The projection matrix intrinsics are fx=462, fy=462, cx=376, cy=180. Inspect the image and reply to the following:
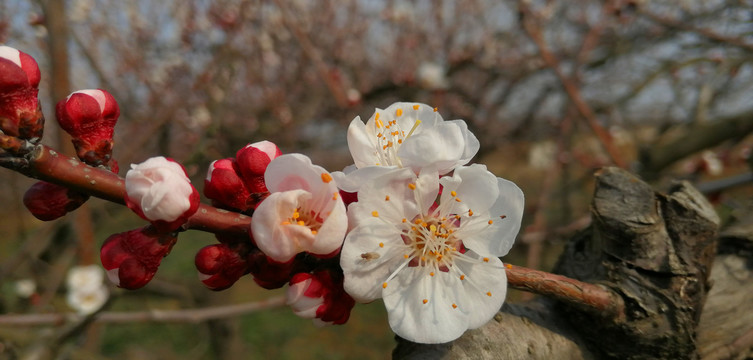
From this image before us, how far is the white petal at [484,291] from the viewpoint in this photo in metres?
0.80

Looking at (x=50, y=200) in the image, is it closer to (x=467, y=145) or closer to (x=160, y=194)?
(x=160, y=194)

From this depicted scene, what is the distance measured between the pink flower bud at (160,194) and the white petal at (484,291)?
50 cm

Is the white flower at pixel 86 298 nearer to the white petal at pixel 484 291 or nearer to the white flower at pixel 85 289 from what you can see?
the white flower at pixel 85 289

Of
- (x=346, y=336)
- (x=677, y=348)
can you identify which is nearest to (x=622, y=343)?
(x=677, y=348)

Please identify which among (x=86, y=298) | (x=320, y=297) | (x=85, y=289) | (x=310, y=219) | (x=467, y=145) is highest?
(x=467, y=145)

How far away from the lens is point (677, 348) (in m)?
0.93

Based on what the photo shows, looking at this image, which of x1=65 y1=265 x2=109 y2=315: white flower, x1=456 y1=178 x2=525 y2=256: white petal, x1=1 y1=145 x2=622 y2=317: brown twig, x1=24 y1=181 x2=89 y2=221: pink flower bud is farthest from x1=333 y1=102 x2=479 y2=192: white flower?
x1=65 y1=265 x2=109 y2=315: white flower

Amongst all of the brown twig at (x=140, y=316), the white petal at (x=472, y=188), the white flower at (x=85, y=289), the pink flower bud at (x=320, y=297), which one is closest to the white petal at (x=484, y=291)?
the white petal at (x=472, y=188)

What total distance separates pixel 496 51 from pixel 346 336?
481 centimetres

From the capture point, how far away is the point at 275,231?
740mm

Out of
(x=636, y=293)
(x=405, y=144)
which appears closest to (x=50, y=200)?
(x=405, y=144)

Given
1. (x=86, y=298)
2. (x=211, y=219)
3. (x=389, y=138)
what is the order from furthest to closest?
1. (x=86, y=298)
2. (x=389, y=138)
3. (x=211, y=219)

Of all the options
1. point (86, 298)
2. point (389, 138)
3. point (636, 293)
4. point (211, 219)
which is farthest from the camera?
point (86, 298)

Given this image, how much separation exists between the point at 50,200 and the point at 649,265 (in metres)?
1.12
